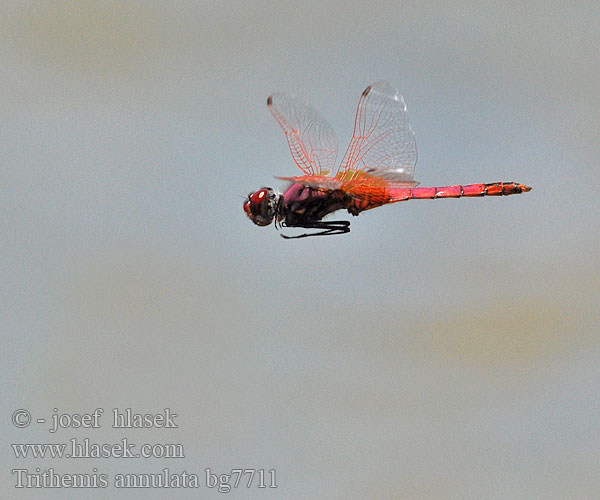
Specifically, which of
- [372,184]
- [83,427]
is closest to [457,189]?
[372,184]

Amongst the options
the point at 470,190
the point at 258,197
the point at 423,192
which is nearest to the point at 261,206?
the point at 258,197

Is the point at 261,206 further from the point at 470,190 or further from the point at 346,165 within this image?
the point at 470,190

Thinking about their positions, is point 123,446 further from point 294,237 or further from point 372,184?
point 372,184

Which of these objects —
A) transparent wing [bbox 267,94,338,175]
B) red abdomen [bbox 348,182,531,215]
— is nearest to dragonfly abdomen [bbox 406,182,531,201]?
red abdomen [bbox 348,182,531,215]

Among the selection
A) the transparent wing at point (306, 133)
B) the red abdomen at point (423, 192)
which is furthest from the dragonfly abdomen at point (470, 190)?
the transparent wing at point (306, 133)

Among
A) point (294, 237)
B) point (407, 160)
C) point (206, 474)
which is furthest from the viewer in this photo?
point (206, 474)
